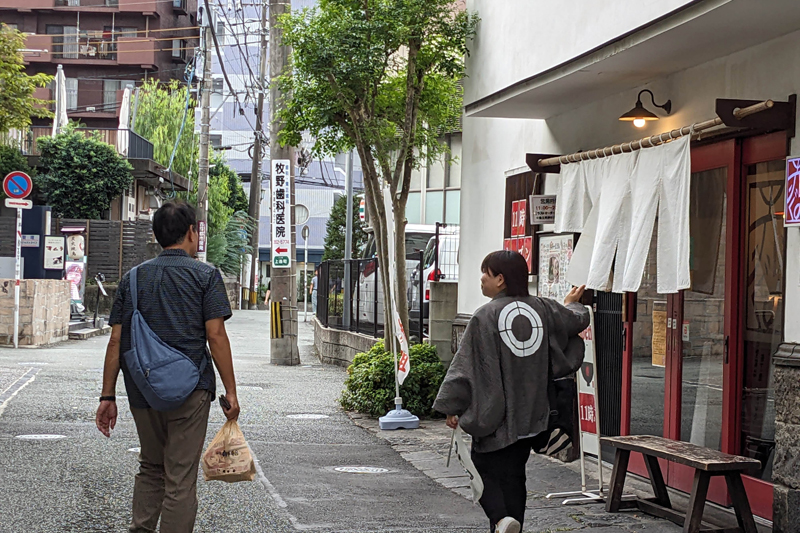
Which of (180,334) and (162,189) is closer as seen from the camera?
(180,334)

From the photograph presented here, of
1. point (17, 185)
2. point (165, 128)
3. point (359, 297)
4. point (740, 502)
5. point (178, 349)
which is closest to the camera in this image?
point (178, 349)

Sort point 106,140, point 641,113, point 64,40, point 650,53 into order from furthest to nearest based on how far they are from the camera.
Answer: point 64,40 → point 106,140 → point 641,113 → point 650,53

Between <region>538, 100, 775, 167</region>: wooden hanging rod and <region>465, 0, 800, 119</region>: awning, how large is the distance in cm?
51

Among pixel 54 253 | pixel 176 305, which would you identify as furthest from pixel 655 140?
pixel 54 253

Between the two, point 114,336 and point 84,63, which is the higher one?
point 84,63

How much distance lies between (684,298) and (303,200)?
61947mm

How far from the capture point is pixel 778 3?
17.8 ft

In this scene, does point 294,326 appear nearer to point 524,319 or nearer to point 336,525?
point 336,525

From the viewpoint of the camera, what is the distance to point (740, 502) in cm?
577

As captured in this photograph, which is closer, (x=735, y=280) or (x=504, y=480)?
(x=504, y=480)

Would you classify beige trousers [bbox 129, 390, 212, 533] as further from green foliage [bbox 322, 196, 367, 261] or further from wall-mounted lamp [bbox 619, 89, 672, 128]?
green foliage [bbox 322, 196, 367, 261]

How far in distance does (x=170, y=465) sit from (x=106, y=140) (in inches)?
1467

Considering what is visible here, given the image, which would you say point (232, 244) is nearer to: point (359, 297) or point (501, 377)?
point (359, 297)

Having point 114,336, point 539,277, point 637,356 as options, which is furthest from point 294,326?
point 114,336
